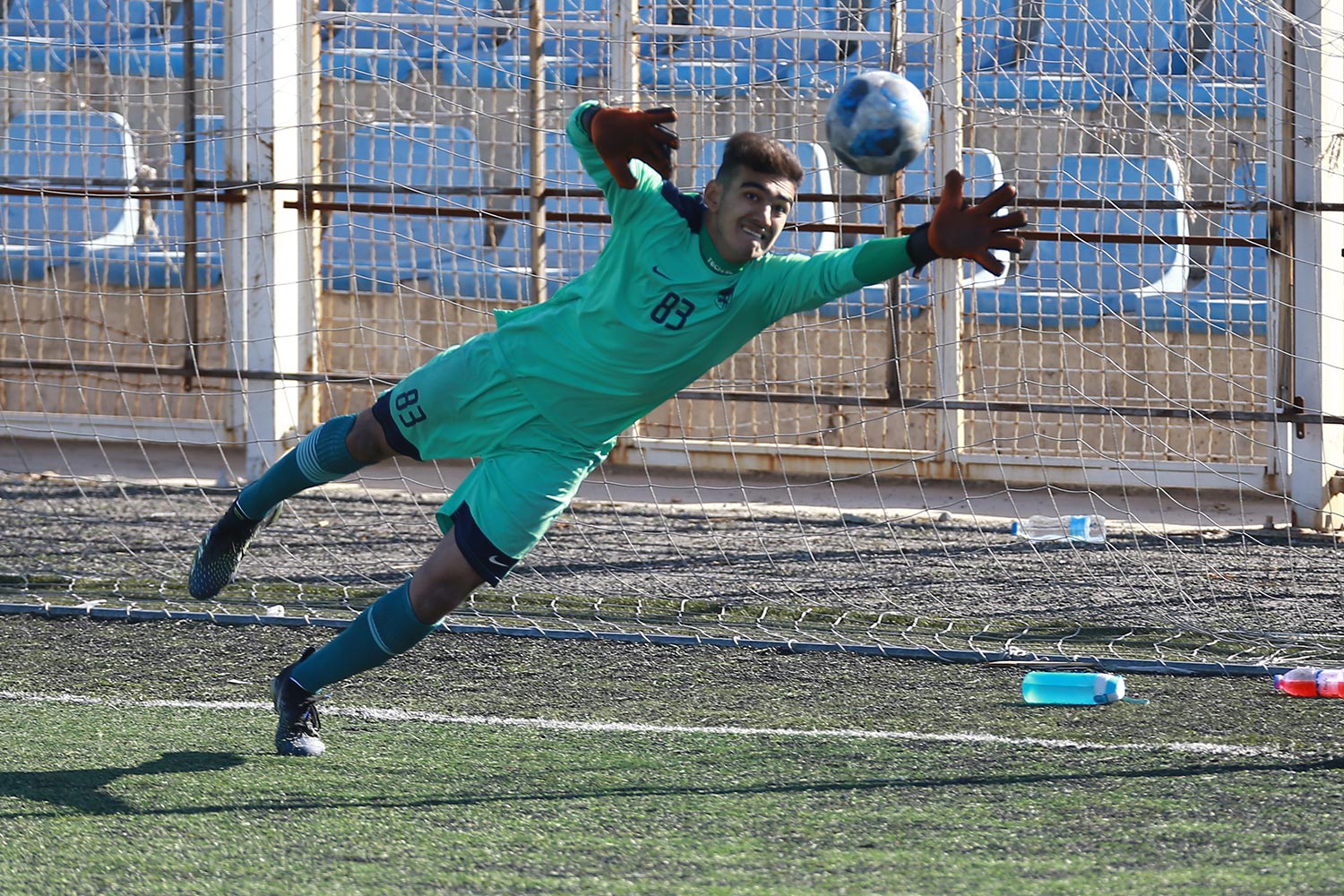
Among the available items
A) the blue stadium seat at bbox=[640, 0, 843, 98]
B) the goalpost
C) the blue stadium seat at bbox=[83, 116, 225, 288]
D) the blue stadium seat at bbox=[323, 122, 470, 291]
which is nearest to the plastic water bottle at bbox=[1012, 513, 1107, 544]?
the goalpost

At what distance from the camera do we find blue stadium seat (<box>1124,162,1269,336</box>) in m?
8.08

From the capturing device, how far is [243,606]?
562cm

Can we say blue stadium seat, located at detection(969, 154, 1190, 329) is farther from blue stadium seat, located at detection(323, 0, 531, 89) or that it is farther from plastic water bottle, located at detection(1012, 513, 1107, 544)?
blue stadium seat, located at detection(323, 0, 531, 89)

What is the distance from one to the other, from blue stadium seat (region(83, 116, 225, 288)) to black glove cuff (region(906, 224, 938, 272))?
5877mm

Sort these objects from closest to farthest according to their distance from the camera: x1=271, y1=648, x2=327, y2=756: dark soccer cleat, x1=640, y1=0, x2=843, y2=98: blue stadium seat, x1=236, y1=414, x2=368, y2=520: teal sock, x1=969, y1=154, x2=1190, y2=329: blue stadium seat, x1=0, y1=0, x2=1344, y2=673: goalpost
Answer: x1=271, y1=648, x2=327, y2=756: dark soccer cleat < x1=236, y1=414, x2=368, y2=520: teal sock < x1=0, y1=0, x2=1344, y2=673: goalpost < x1=969, y1=154, x2=1190, y2=329: blue stadium seat < x1=640, y1=0, x2=843, y2=98: blue stadium seat

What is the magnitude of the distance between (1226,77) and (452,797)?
606 cm

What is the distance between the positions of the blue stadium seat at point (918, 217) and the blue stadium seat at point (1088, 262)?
0.53 feet

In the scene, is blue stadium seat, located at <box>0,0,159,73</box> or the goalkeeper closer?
the goalkeeper

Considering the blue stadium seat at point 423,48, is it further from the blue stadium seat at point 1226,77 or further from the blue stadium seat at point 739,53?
the blue stadium seat at point 1226,77

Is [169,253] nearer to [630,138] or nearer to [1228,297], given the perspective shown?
[1228,297]

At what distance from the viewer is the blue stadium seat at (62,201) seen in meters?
9.12

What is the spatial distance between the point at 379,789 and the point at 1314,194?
524 centimetres

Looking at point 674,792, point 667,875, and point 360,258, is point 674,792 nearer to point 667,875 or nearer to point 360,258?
point 667,875

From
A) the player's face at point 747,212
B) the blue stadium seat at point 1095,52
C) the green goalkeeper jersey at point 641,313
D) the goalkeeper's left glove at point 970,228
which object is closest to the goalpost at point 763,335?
the blue stadium seat at point 1095,52
